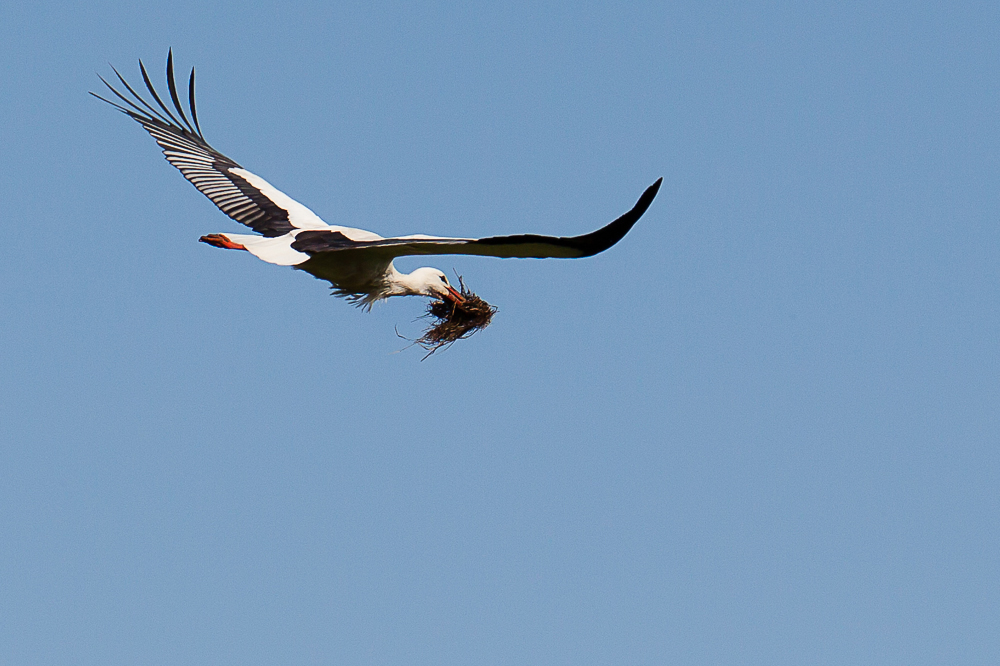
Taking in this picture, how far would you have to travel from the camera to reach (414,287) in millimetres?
9547

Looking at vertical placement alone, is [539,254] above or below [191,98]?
below

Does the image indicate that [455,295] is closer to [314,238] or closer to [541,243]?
[314,238]

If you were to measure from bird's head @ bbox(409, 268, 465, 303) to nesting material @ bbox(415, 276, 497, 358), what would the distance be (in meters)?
0.08

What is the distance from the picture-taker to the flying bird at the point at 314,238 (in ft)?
21.4

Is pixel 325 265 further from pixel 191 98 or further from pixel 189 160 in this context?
pixel 191 98

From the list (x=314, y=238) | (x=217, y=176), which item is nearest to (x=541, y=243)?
(x=314, y=238)

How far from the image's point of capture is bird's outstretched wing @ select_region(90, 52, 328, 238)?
10.3m

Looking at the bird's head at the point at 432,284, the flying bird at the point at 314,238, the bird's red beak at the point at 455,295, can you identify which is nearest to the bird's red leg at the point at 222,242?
the flying bird at the point at 314,238

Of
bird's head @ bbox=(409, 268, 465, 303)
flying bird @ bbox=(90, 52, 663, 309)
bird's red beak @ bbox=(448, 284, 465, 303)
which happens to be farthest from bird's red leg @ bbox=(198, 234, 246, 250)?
bird's red beak @ bbox=(448, 284, 465, 303)

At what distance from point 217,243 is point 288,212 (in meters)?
1.88

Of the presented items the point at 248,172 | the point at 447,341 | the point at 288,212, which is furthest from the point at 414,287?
the point at 248,172

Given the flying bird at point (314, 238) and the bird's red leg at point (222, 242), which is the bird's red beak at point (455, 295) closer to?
the flying bird at point (314, 238)

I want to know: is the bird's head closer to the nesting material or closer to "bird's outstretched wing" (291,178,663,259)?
the nesting material

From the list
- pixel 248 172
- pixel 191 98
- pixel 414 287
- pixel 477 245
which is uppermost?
pixel 191 98
